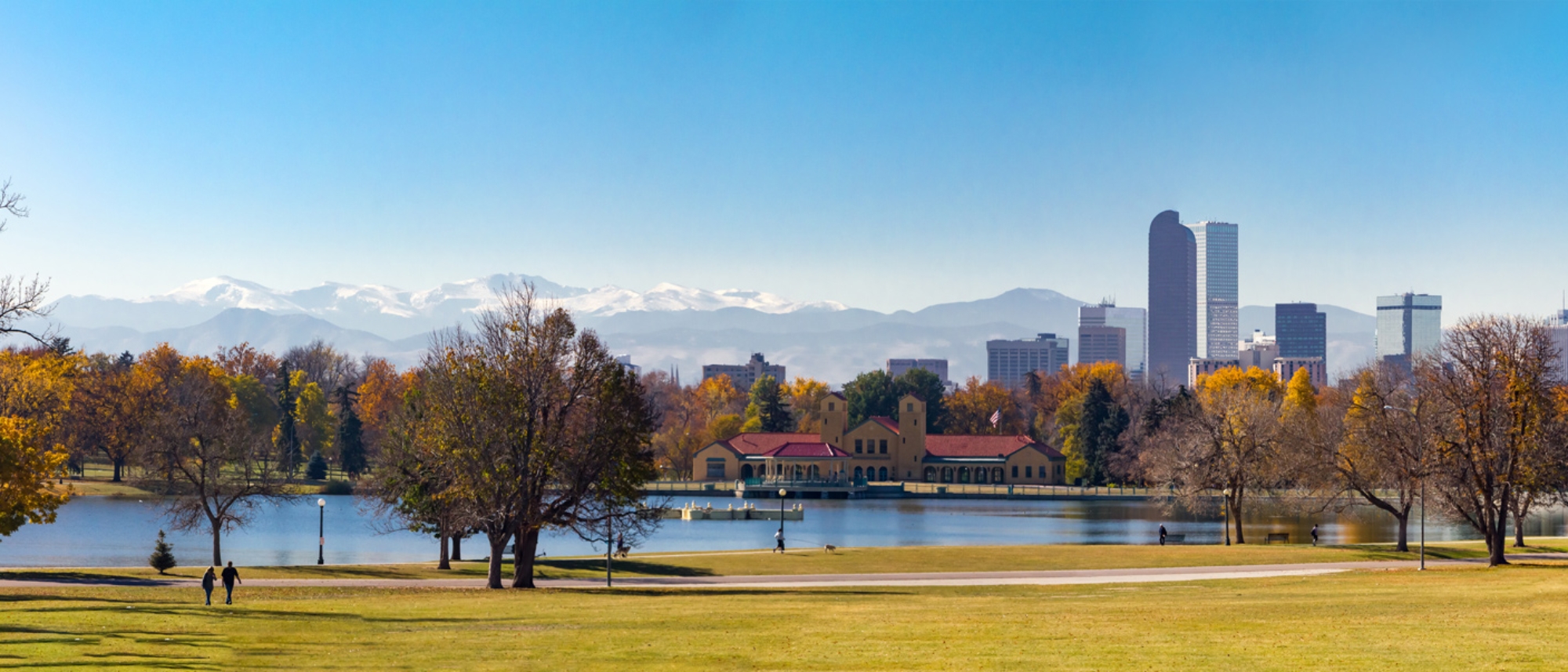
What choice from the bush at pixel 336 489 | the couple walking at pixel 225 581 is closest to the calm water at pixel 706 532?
the bush at pixel 336 489

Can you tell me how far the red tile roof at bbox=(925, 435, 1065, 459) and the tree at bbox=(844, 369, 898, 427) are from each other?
14.8 metres

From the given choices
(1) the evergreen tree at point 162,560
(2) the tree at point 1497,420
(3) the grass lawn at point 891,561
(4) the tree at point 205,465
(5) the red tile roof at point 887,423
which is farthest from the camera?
(5) the red tile roof at point 887,423

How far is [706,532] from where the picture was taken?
87.3 m

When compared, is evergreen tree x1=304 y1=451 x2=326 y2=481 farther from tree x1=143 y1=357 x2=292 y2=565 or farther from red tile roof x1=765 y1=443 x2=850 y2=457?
tree x1=143 y1=357 x2=292 y2=565

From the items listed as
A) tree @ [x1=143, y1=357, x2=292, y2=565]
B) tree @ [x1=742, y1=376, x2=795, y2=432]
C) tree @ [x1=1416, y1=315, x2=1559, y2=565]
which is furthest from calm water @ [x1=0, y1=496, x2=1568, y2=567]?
tree @ [x1=742, y1=376, x2=795, y2=432]

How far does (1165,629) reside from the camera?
26.5m

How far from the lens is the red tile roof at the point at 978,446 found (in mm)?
157125

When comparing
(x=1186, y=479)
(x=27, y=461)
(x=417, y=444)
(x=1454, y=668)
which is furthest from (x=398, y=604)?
(x=1186, y=479)

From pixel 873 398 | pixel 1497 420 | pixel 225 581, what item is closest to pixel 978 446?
pixel 873 398

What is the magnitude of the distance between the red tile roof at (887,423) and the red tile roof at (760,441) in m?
8.24

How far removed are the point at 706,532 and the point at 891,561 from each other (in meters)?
34.3

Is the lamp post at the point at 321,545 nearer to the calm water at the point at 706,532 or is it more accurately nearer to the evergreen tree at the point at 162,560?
the calm water at the point at 706,532

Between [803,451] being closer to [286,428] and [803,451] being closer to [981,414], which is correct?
[981,414]

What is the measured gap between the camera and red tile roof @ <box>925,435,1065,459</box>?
15712cm
